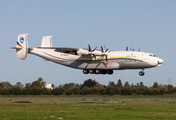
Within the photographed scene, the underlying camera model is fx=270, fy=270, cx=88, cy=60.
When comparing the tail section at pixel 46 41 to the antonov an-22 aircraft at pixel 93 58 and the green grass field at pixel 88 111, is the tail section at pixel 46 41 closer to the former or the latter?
the antonov an-22 aircraft at pixel 93 58

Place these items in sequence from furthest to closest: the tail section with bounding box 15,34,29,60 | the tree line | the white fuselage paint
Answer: the tree line → the tail section with bounding box 15,34,29,60 → the white fuselage paint

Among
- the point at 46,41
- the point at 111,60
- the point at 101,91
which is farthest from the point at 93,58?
the point at 101,91

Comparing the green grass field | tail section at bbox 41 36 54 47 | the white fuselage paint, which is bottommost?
the green grass field

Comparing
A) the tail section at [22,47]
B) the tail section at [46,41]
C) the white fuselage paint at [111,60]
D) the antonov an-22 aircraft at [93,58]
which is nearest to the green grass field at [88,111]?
the white fuselage paint at [111,60]

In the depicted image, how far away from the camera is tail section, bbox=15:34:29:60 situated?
6369cm

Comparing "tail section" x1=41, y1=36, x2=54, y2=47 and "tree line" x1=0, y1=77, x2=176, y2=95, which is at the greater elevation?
"tail section" x1=41, y1=36, x2=54, y2=47

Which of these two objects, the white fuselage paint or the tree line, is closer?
the white fuselage paint

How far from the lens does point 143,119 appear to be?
30672 mm

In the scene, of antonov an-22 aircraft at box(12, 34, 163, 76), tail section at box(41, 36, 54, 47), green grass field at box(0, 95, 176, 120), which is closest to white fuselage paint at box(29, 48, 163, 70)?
antonov an-22 aircraft at box(12, 34, 163, 76)

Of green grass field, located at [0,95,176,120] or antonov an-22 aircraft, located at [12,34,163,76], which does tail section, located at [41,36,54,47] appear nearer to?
antonov an-22 aircraft, located at [12,34,163,76]

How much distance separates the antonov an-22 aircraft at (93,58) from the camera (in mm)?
57875

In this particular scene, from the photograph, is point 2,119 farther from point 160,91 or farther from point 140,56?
point 160,91

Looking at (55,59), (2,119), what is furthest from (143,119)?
(55,59)

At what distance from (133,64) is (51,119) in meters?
32.1
